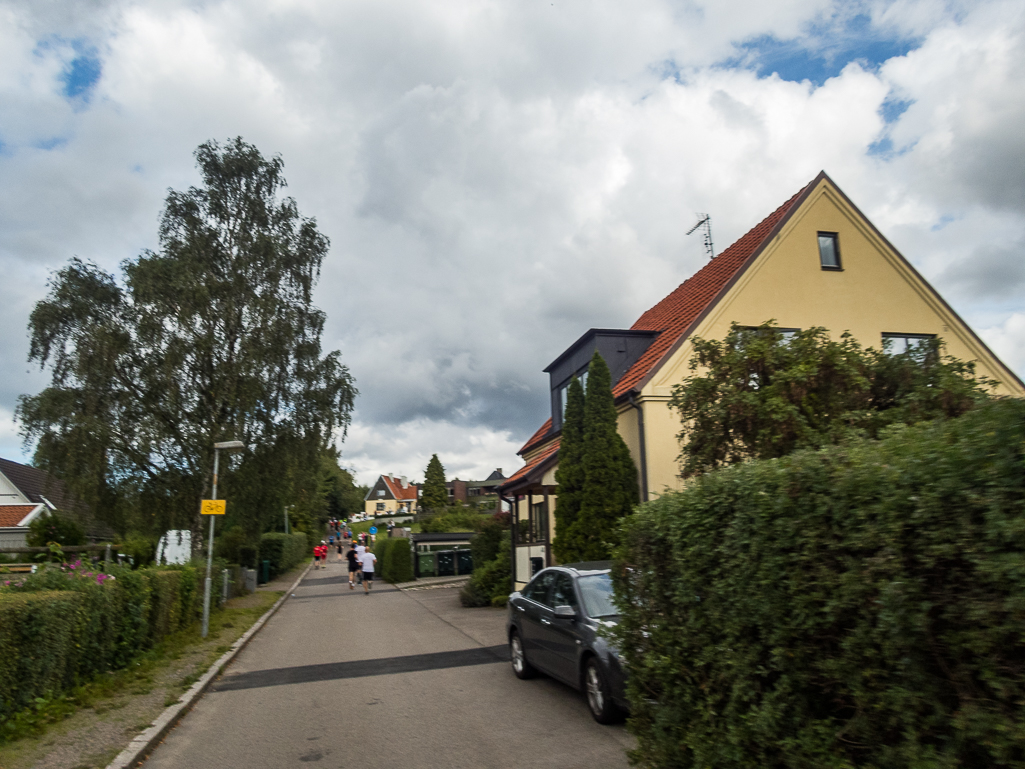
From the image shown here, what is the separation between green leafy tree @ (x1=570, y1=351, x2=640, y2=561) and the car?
5.46 metres

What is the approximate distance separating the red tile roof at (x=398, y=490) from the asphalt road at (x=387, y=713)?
142 meters

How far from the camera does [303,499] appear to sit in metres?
24.9

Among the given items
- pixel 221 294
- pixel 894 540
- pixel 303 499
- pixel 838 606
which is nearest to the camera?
pixel 894 540

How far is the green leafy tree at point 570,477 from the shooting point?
51.8 feet

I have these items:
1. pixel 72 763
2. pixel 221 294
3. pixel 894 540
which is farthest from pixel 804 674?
pixel 221 294

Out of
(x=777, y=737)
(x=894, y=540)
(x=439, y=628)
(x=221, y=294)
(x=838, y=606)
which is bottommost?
(x=439, y=628)

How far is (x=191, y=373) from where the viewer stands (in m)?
22.3

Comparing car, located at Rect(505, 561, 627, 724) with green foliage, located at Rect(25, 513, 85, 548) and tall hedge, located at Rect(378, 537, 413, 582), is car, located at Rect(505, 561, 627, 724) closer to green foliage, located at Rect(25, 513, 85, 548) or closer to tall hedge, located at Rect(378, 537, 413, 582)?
green foliage, located at Rect(25, 513, 85, 548)

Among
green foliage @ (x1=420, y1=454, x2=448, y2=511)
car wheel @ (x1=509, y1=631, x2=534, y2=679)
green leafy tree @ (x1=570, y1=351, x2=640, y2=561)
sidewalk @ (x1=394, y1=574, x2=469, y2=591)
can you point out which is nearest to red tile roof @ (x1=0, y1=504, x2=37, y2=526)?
sidewalk @ (x1=394, y1=574, x2=469, y2=591)

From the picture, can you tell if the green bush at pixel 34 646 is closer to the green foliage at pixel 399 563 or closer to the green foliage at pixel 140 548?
the green foliage at pixel 140 548

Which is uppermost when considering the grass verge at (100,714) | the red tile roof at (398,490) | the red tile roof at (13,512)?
the red tile roof at (398,490)

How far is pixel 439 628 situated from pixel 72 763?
32.9 ft

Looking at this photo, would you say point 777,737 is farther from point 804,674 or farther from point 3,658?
point 3,658

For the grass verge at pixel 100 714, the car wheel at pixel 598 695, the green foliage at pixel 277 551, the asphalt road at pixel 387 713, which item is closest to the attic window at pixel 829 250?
the asphalt road at pixel 387 713
